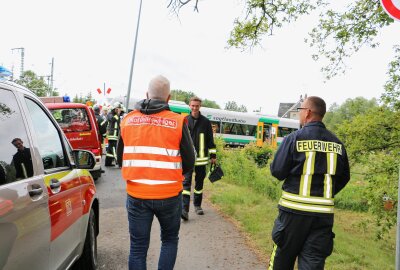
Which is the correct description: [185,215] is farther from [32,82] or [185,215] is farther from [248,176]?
[32,82]

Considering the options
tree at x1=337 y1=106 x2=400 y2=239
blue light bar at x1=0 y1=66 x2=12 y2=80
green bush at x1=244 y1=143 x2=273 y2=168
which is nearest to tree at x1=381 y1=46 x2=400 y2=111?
tree at x1=337 y1=106 x2=400 y2=239

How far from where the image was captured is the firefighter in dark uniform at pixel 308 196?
2.94 metres

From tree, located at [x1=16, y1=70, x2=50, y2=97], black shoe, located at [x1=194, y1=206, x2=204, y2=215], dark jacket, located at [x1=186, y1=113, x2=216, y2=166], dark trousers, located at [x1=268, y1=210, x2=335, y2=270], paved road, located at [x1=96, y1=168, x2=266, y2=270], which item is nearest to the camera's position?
dark trousers, located at [x1=268, y1=210, x2=335, y2=270]

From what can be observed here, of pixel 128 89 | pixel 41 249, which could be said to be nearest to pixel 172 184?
pixel 41 249

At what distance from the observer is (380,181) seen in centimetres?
625

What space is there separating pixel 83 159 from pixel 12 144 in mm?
1391

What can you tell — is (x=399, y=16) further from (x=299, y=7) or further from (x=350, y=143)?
(x=299, y=7)

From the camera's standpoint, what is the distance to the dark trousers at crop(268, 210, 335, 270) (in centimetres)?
293

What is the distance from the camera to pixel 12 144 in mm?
2213

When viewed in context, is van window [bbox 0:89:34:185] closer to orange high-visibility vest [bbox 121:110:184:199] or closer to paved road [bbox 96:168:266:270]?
orange high-visibility vest [bbox 121:110:184:199]

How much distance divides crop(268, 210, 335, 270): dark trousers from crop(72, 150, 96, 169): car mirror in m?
1.85

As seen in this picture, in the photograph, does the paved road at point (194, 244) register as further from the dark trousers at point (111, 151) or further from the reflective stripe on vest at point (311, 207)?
the dark trousers at point (111, 151)

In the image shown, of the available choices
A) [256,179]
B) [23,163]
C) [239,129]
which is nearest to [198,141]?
[23,163]

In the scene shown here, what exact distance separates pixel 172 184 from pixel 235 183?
8397 millimetres
